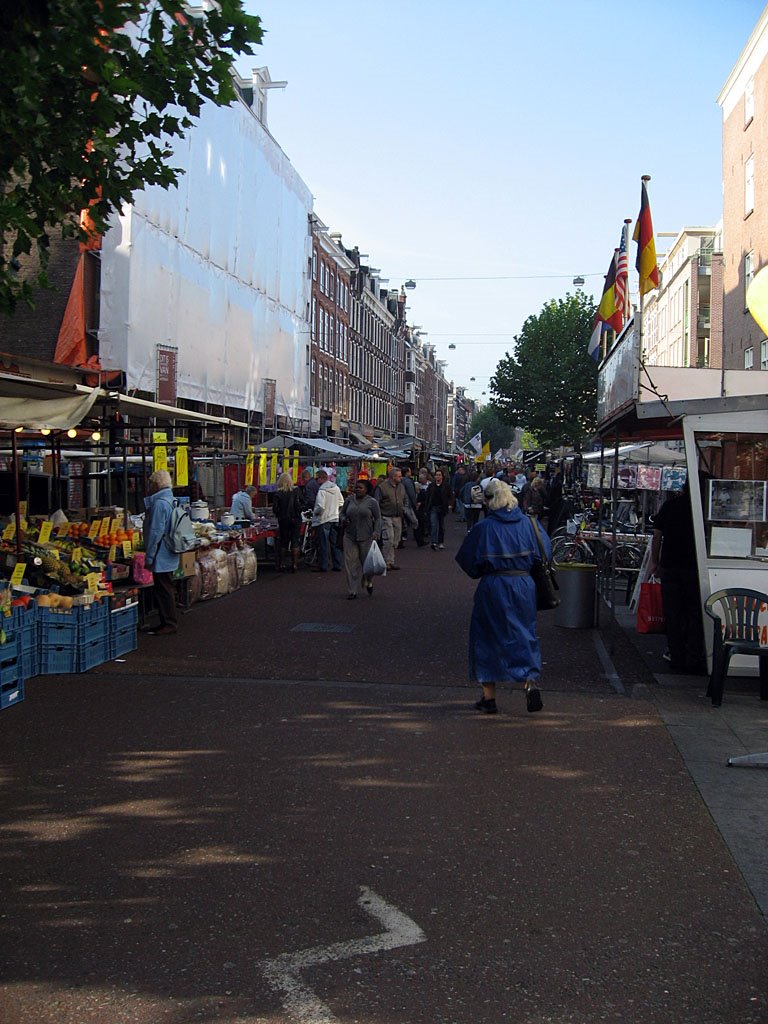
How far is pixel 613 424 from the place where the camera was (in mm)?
10961

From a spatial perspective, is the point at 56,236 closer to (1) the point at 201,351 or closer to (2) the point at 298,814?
(1) the point at 201,351

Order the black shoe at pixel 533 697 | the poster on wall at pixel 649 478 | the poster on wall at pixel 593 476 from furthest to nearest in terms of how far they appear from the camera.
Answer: the poster on wall at pixel 593 476 → the poster on wall at pixel 649 478 → the black shoe at pixel 533 697

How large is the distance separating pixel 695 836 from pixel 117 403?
7.43 metres

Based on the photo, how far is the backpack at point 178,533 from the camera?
36.4 feet

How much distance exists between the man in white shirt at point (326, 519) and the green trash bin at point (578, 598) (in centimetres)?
636

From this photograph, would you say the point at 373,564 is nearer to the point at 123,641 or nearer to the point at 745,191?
the point at 123,641

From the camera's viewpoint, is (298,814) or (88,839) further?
(298,814)

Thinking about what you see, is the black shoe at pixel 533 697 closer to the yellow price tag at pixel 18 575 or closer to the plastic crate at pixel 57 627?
the plastic crate at pixel 57 627

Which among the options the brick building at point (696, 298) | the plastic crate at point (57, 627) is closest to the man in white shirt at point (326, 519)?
the plastic crate at point (57, 627)

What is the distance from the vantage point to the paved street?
11.9ft

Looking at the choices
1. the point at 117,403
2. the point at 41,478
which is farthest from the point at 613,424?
the point at 41,478

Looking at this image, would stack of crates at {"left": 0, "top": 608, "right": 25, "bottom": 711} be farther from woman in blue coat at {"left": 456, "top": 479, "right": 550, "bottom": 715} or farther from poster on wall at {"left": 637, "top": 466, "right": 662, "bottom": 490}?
poster on wall at {"left": 637, "top": 466, "right": 662, "bottom": 490}

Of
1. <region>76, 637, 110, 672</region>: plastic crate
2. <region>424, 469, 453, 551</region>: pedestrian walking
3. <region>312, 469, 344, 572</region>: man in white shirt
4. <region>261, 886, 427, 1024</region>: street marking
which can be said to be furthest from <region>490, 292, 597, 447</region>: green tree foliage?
<region>261, 886, 427, 1024</region>: street marking

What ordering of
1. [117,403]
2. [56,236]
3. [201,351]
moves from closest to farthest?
1. [117,403]
2. [56,236]
3. [201,351]
